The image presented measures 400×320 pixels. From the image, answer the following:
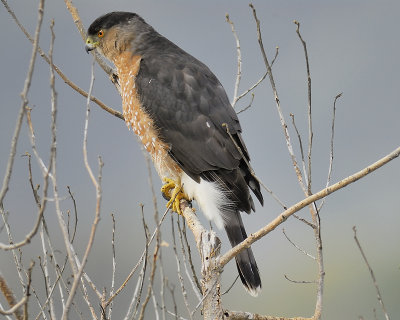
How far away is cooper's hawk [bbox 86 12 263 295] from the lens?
4070 mm

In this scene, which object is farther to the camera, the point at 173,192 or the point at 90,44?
the point at 90,44

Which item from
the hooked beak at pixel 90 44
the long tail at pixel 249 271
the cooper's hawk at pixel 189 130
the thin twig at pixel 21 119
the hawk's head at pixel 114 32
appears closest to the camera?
the thin twig at pixel 21 119

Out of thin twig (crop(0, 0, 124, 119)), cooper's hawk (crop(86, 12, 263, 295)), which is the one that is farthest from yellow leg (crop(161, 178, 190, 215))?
thin twig (crop(0, 0, 124, 119))

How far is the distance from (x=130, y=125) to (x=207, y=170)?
0.74 metres

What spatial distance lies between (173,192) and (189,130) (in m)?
0.47

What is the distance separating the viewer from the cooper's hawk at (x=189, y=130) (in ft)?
13.4

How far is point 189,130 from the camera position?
13.9 ft

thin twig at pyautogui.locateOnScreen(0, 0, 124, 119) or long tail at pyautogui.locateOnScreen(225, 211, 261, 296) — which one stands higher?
thin twig at pyautogui.locateOnScreen(0, 0, 124, 119)

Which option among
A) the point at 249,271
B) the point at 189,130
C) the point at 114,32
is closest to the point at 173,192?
the point at 189,130

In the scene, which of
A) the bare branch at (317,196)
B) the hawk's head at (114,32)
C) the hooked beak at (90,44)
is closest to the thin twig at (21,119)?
the bare branch at (317,196)

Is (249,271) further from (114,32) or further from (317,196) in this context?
(114,32)

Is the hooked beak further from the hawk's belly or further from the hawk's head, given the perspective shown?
the hawk's belly

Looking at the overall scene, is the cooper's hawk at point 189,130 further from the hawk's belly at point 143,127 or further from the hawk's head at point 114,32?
the hawk's head at point 114,32

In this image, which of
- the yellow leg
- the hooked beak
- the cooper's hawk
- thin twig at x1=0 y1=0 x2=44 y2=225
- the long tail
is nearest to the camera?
thin twig at x1=0 y1=0 x2=44 y2=225
